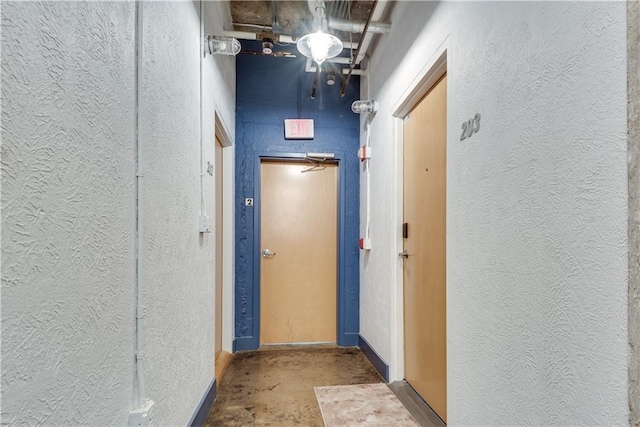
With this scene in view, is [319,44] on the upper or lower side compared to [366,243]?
upper

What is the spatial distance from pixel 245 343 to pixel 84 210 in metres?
2.62

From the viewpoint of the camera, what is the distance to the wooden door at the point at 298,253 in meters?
3.20

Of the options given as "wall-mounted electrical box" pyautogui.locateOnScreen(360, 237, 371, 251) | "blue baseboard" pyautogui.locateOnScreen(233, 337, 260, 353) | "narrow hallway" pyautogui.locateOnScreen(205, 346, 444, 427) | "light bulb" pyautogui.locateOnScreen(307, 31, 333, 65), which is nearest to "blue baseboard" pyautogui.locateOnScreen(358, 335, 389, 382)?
"narrow hallway" pyautogui.locateOnScreen(205, 346, 444, 427)

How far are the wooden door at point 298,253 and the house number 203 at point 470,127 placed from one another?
6.36 feet

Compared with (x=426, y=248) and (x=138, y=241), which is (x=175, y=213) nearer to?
A: (x=138, y=241)

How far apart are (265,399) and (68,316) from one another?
1.78 meters

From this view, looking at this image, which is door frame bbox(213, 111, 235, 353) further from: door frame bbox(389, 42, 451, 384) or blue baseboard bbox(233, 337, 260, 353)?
door frame bbox(389, 42, 451, 384)

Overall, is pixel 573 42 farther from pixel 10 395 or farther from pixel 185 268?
pixel 185 268

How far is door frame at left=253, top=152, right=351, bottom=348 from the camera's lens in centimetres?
309

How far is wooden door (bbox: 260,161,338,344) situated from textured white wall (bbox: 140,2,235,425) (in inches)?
45.1

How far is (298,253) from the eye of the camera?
10.6 feet

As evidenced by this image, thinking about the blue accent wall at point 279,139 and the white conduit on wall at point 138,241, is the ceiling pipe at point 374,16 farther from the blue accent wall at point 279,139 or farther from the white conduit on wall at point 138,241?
the white conduit on wall at point 138,241

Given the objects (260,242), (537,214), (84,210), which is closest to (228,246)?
(260,242)

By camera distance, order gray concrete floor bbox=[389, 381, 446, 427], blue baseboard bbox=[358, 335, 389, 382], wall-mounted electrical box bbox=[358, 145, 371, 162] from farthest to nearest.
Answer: wall-mounted electrical box bbox=[358, 145, 371, 162] < blue baseboard bbox=[358, 335, 389, 382] < gray concrete floor bbox=[389, 381, 446, 427]
